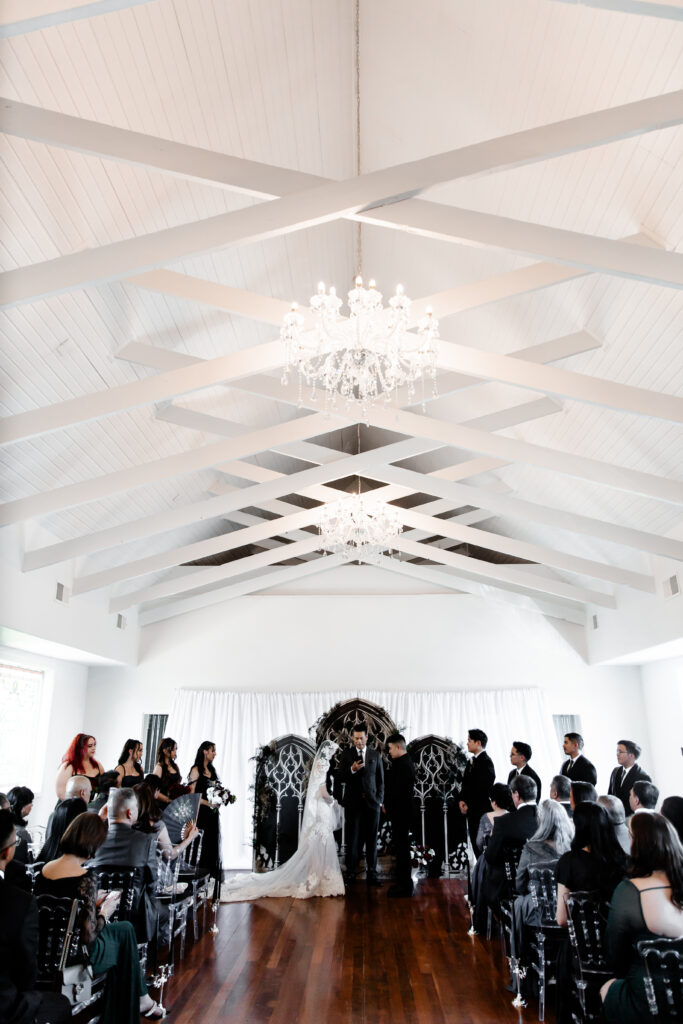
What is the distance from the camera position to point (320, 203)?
142 inches

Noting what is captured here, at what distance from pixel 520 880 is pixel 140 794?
2.42 m

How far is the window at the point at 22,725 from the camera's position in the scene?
8.34m

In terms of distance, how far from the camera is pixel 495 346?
693 centimetres

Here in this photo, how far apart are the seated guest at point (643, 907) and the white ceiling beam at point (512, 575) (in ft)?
22.1

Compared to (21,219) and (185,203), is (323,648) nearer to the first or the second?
(185,203)

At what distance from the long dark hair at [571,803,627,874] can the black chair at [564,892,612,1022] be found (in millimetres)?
192

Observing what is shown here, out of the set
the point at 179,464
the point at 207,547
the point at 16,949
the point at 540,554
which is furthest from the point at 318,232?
the point at 16,949

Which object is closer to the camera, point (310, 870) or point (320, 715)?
point (310, 870)

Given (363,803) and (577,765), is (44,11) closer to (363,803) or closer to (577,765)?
(577,765)

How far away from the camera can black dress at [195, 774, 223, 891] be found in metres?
6.33

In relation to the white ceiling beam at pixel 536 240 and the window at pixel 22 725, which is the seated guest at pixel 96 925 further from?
the window at pixel 22 725

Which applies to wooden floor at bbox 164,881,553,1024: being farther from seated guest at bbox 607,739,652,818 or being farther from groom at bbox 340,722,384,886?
seated guest at bbox 607,739,652,818

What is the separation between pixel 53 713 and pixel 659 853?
8.39m

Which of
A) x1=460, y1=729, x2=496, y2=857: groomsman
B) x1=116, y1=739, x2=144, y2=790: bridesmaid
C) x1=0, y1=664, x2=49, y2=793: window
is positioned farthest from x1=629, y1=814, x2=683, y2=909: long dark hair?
x1=0, y1=664, x2=49, y2=793: window
